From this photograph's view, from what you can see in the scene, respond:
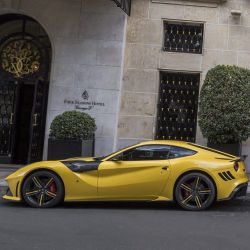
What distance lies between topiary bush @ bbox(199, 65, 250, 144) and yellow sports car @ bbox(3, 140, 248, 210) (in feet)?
12.3

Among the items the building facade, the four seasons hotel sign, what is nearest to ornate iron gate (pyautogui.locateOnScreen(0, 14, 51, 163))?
the building facade

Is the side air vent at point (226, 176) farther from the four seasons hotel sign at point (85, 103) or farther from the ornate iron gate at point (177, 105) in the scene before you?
the four seasons hotel sign at point (85, 103)

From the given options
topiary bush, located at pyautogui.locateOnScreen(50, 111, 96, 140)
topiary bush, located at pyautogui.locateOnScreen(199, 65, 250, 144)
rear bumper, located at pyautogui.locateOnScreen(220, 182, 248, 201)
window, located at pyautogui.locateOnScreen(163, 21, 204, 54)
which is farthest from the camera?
window, located at pyautogui.locateOnScreen(163, 21, 204, 54)

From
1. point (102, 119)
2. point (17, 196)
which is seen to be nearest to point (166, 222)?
point (17, 196)

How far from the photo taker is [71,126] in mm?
13391

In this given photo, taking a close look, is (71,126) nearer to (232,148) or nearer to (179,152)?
(232,148)

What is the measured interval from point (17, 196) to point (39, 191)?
0.44 metres

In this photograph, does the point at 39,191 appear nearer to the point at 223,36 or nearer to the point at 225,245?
the point at 225,245

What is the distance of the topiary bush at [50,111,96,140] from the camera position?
13.4 m

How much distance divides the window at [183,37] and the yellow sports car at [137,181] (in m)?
6.46

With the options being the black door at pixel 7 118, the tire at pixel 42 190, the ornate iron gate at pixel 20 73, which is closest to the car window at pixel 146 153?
the tire at pixel 42 190

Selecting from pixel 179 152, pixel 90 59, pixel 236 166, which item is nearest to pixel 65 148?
pixel 90 59

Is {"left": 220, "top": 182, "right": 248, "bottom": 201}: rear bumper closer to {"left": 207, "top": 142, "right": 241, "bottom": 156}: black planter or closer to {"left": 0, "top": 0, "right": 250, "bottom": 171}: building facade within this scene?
{"left": 207, "top": 142, "right": 241, "bottom": 156}: black planter

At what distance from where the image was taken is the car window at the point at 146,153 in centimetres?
947
